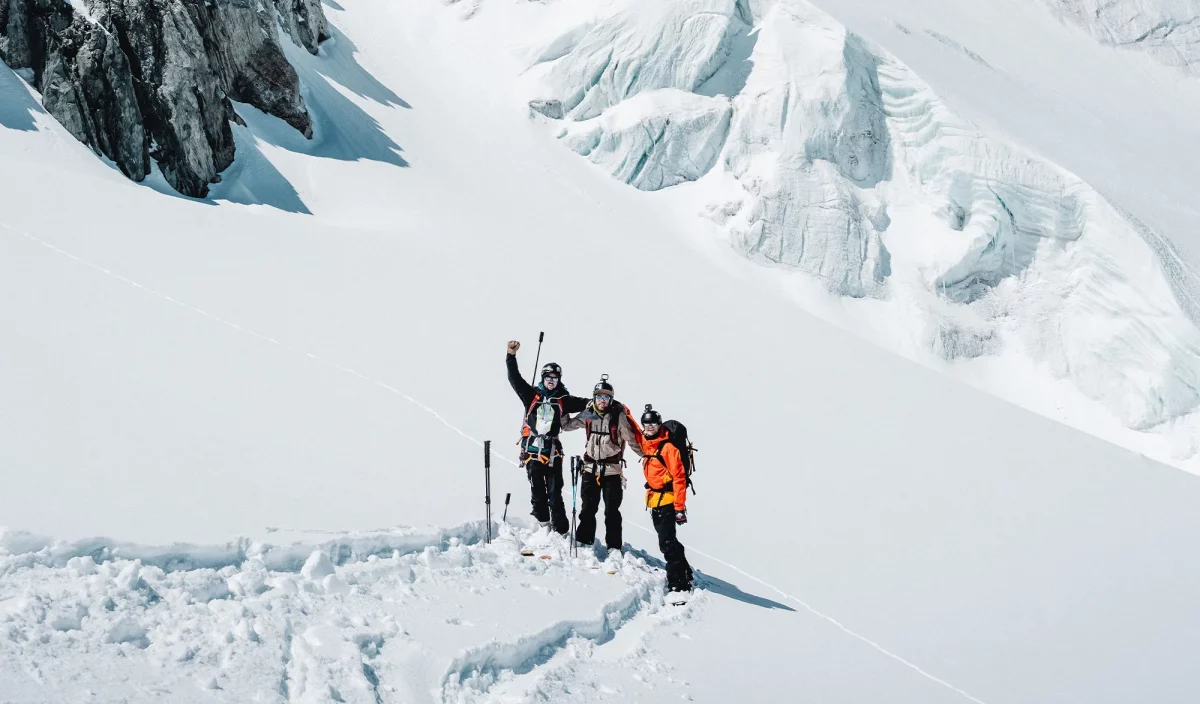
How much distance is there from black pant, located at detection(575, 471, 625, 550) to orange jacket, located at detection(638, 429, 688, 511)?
392 mm

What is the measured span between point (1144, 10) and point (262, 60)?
54.0 meters

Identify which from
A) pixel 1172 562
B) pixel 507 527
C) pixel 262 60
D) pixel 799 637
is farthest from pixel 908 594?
pixel 262 60

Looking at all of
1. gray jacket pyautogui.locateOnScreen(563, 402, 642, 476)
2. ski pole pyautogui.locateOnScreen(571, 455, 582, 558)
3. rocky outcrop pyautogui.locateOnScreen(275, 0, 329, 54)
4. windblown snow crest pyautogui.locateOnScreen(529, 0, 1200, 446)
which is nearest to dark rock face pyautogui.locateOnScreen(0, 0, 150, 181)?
rocky outcrop pyautogui.locateOnScreen(275, 0, 329, 54)

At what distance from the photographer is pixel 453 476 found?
9719 mm

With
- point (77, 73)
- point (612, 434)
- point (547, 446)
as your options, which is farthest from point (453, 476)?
point (77, 73)

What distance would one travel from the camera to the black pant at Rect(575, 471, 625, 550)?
912 cm

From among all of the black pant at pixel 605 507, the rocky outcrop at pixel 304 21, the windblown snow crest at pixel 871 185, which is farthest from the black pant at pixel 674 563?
→ the rocky outcrop at pixel 304 21

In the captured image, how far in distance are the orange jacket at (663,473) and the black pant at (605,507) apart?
1.29 ft

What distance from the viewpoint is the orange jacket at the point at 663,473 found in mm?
8805

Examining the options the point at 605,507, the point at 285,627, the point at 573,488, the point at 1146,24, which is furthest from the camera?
the point at 1146,24

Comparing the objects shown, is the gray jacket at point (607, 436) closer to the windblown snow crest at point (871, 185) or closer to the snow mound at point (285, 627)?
the snow mound at point (285, 627)

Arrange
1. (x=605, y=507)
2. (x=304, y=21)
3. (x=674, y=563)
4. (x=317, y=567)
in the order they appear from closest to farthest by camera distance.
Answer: (x=317, y=567) < (x=674, y=563) < (x=605, y=507) < (x=304, y=21)

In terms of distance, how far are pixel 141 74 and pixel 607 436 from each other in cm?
1981

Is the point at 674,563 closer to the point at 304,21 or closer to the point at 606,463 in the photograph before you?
the point at 606,463
